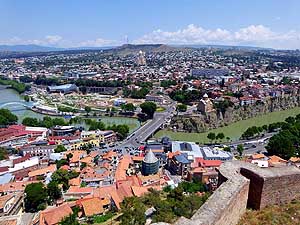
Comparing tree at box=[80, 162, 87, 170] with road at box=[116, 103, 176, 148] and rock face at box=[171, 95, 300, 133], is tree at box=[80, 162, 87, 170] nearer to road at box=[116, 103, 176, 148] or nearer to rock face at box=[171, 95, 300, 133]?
road at box=[116, 103, 176, 148]

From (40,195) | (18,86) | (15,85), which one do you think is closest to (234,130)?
(40,195)

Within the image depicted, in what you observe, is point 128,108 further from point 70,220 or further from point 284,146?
point 70,220

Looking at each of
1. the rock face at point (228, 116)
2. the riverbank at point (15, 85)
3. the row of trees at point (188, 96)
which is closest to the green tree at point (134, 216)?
the rock face at point (228, 116)

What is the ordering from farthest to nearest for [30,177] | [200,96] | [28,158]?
[200,96]
[28,158]
[30,177]

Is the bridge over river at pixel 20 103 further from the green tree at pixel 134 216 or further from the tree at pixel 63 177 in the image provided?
the green tree at pixel 134 216


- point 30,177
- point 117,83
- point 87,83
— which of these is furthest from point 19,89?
point 30,177

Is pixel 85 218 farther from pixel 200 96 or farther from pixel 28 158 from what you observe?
pixel 200 96
